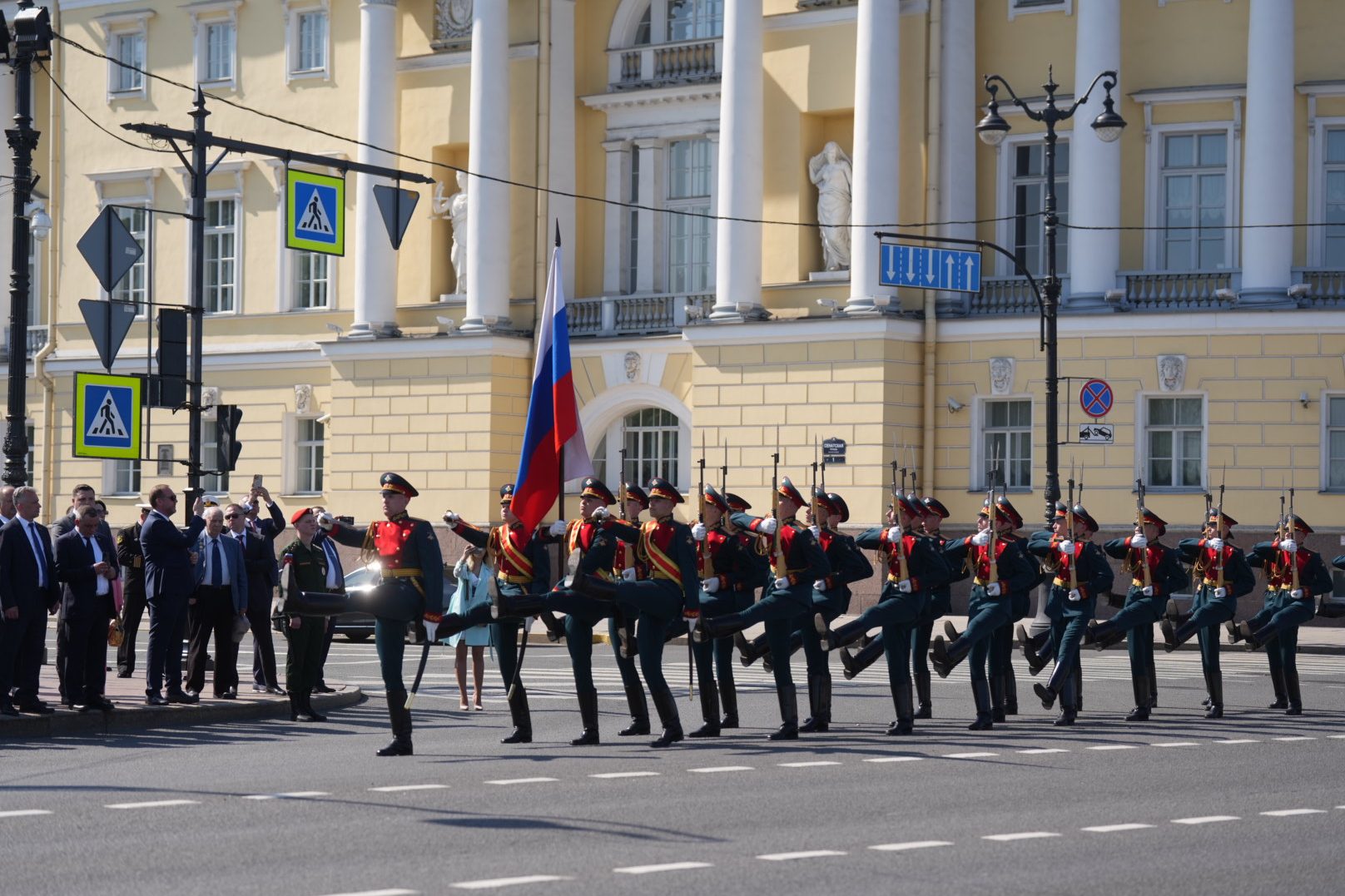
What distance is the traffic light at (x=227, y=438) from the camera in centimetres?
2608

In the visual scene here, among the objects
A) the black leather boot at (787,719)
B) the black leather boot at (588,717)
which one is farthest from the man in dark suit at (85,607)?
the black leather boot at (787,719)

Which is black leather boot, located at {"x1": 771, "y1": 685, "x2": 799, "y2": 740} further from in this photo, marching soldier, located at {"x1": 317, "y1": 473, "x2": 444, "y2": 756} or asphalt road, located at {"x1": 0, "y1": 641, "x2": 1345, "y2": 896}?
marching soldier, located at {"x1": 317, "y1": 473, "x2": 444, "y2": 756}

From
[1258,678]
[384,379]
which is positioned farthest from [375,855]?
[384,379]

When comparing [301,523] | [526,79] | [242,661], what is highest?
[526,79]

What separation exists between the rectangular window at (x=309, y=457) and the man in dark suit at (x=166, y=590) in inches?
953

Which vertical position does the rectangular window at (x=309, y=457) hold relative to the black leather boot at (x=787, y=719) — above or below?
above

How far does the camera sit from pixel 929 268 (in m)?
33.0

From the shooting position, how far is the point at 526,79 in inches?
1608

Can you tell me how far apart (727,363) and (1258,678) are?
14763 mm

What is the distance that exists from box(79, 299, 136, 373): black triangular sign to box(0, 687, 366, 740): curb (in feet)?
15.0

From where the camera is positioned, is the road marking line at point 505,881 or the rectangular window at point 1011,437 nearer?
the road marking line at point 505,881

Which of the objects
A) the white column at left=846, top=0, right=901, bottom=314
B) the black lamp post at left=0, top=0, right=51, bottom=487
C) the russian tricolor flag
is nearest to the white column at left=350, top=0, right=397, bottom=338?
the white column at left=846, top=0, right=901, bottom=314

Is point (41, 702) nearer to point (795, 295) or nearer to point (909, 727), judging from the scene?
point (909, 727)

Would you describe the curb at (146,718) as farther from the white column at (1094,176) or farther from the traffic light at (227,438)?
the white column at (1094,176)
